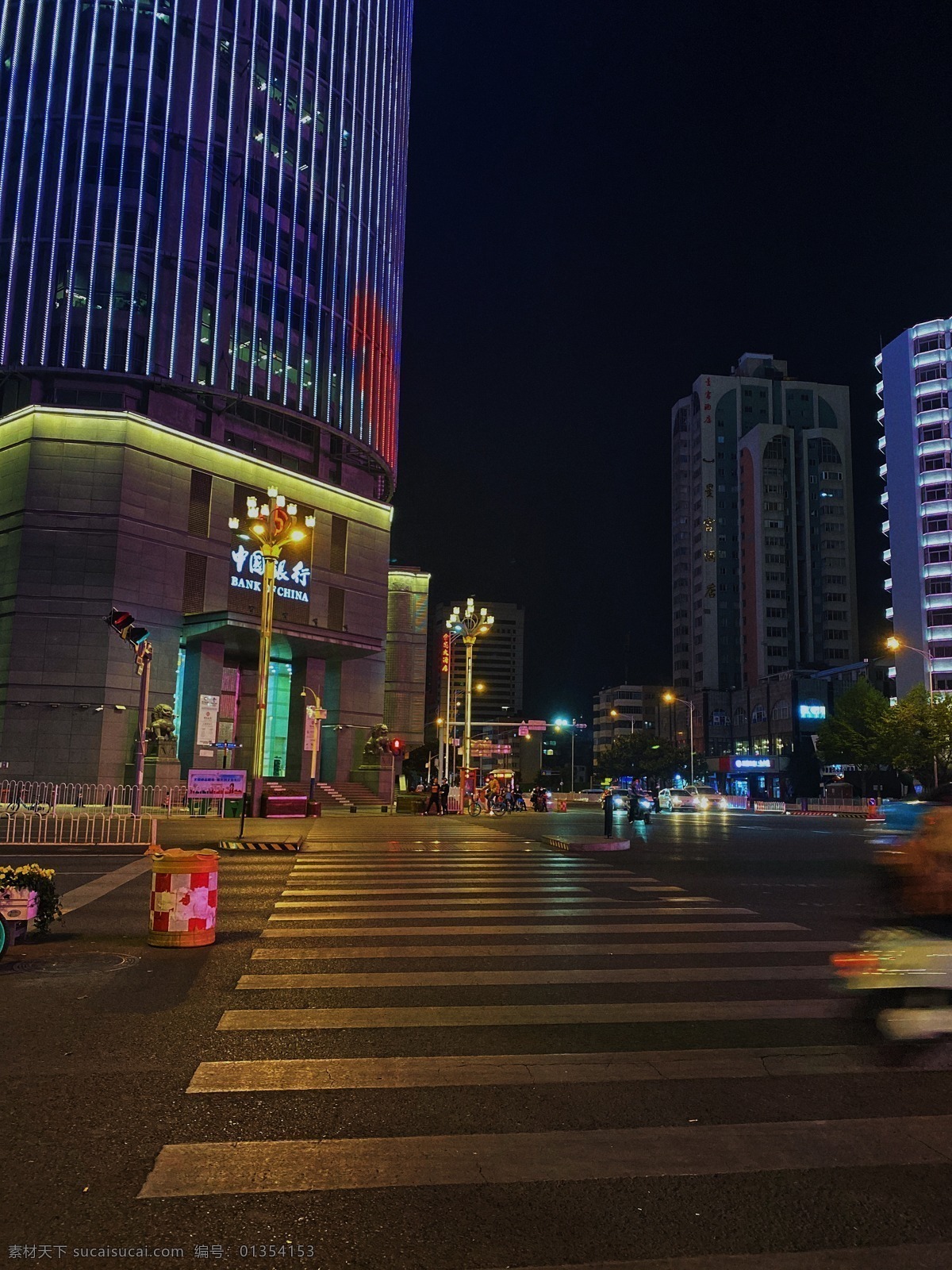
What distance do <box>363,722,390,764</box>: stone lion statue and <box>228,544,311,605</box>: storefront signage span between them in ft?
31.5

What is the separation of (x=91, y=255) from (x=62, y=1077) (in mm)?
52274

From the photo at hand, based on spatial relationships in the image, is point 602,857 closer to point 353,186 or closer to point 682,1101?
point 682,1101

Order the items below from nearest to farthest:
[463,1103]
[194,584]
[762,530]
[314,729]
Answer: [463,1103] → [314,729] → [194,584] → [762,530]

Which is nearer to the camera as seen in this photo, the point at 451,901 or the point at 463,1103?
the point at 463,1103

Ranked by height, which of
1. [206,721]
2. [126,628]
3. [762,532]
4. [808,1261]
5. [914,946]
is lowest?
[808,1261]

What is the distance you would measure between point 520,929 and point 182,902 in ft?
12.8

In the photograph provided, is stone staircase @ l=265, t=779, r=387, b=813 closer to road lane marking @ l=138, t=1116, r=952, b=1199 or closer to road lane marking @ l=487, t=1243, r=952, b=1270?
road lane marking @ l=138, t=1116, r=952, b=1199

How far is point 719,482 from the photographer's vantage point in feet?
460

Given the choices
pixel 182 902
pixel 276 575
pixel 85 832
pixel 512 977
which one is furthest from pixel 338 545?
pixel 512 977

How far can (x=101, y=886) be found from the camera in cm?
1411

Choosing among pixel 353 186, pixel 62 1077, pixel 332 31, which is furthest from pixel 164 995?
pixel 332 31

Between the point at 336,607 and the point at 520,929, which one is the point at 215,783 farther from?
the point at 336,607

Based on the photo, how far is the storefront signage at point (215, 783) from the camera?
32688 millimetres

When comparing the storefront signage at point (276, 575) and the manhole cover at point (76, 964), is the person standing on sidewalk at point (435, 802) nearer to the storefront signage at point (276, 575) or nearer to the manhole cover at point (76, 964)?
the storefront signage at point (276, 575)
